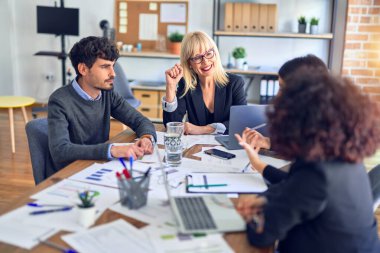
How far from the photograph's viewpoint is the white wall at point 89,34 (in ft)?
16.4

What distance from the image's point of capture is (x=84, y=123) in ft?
7.04

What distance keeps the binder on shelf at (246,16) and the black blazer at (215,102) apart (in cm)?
231

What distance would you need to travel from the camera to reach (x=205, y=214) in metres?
1.27

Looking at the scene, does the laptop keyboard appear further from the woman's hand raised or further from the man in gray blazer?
the woman's hand raised

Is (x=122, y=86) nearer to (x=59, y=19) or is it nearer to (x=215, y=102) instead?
A: (x=59, y=19)

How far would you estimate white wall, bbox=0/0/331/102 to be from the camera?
500 cm

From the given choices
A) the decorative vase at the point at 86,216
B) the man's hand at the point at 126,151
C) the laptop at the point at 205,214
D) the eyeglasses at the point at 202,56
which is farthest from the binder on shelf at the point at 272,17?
the decorative vase at the point at 86,216

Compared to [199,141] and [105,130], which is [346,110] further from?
[105,130]

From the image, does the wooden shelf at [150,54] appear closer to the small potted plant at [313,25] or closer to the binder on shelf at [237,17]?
the binder on shelf at [237,17]

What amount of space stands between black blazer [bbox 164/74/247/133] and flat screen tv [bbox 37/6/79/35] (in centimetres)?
297

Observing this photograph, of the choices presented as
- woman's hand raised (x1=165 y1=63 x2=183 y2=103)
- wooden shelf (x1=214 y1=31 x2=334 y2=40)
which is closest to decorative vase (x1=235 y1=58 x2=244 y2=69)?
wooden shelf (x1=214 y1=31 x2=334 y2=40)

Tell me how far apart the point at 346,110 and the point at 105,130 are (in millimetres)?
1448

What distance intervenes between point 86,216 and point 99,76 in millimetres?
1032

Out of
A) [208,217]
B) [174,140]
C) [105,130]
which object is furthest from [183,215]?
[105,130]
